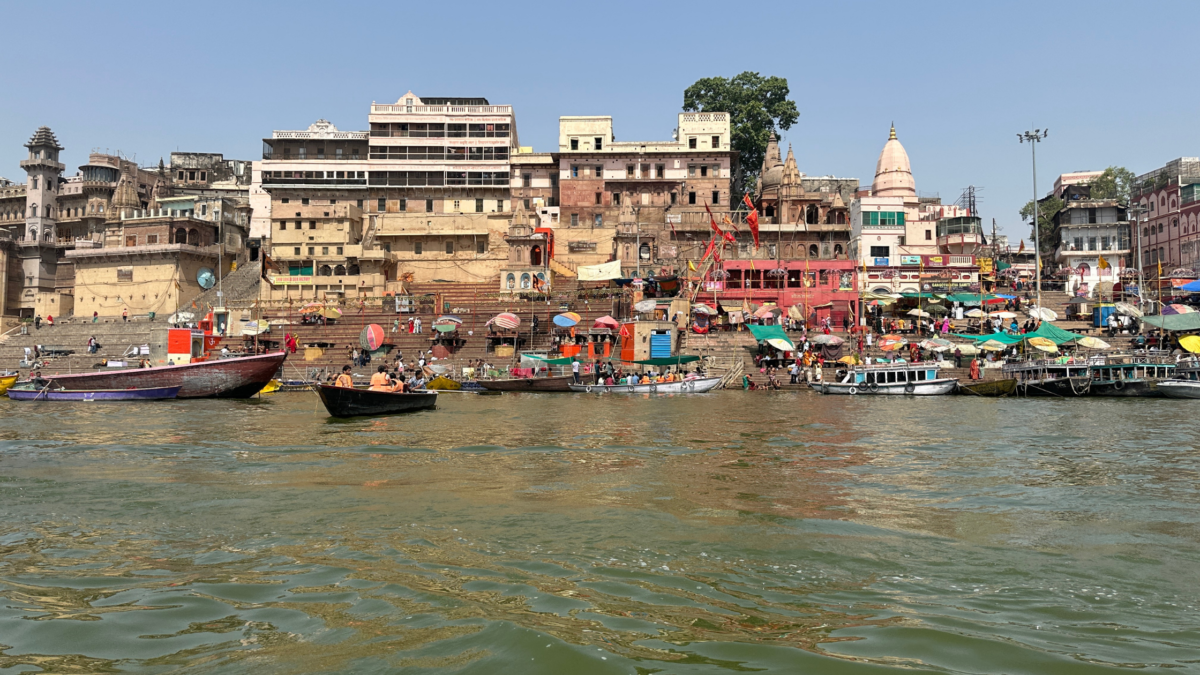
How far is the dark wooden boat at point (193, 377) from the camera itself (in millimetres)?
27922

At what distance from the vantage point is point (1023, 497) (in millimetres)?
10172

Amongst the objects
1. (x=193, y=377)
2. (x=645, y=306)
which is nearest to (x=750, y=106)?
(x=645, y=306)

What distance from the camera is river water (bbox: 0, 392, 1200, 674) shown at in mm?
4883

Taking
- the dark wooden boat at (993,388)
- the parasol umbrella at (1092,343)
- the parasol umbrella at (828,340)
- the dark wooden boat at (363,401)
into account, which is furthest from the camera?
the parasol umbrella at (828,340)

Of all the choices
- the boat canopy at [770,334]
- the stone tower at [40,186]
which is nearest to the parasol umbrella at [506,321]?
the boat canopy at [770,334]

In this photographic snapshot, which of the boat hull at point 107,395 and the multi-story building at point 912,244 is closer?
the boat hull at point 107,395

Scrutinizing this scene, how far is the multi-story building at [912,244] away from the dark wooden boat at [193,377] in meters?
35.5

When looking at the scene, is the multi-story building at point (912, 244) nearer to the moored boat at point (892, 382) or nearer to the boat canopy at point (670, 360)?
A: the moored boat at point (892, 382)

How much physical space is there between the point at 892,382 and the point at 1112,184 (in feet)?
154

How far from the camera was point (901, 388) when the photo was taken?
32781mm

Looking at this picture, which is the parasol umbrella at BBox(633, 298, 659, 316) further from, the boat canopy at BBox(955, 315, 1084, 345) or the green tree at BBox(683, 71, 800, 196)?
the green tree at BBox(683, 71, 800, 196)

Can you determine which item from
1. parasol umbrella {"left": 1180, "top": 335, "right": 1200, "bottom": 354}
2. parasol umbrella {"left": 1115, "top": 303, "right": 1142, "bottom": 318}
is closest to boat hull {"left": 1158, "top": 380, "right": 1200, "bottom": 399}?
parasol umbrella {"left": 1180, "top": 335, "right": 1200, "bottom": 354}

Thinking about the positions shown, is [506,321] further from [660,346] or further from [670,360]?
[670,360]

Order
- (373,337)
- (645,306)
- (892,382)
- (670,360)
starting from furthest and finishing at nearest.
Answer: (645,306)
(373,337)
(670,360)
(892,382)
